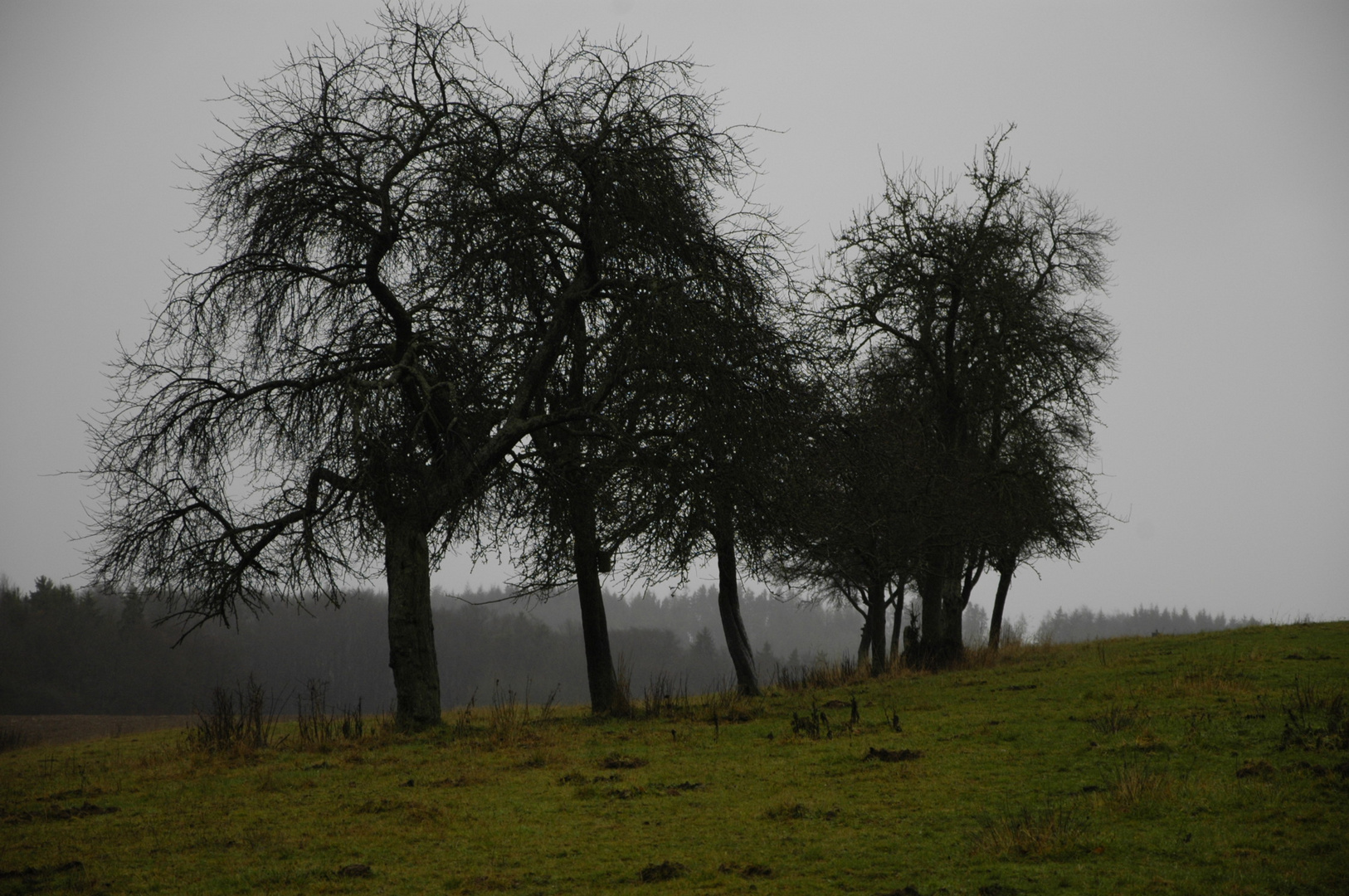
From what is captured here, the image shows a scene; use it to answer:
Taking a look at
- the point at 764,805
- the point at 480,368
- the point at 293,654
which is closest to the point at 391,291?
the point at 480,368

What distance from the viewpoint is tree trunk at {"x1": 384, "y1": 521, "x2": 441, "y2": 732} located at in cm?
1171

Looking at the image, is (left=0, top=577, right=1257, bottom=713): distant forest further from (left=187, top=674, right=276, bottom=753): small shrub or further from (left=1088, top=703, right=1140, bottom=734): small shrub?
(left=1088, top=703, right=1140, bottom=734): small shrub

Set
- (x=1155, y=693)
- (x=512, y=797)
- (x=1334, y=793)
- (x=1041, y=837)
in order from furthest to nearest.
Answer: (x=1155, y=693), (x=512, y=797), (x=1334, y=793), (x=1041, y=837)

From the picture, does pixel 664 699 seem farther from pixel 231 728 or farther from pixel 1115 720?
pixel 1115 720

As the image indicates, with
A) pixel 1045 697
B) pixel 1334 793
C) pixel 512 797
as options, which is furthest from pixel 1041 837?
pixel 1045 697

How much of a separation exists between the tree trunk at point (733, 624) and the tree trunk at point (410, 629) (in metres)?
5.88

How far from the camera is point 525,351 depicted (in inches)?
522

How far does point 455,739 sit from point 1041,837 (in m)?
7.48

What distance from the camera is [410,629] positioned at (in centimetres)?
1173

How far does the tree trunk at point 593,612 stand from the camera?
45.2 feet

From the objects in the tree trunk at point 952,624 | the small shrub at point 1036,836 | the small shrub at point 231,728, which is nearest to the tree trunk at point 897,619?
the tree trunk at point 952,624

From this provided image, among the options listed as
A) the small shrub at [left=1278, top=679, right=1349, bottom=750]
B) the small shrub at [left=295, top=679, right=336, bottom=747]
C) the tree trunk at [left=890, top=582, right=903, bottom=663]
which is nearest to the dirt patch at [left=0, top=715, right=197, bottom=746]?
the small shrub at [left=295, top=679, right=336, bottom=747]

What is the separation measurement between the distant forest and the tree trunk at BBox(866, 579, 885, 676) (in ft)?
8.38

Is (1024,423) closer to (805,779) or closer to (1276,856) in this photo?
(805,779)
